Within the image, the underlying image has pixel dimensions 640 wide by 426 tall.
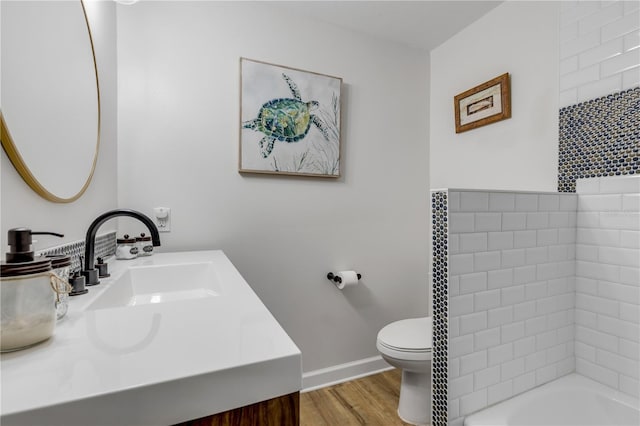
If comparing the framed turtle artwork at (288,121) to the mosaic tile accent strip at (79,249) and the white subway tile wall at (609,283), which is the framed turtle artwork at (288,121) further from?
the white subway tile wall at (609,283)

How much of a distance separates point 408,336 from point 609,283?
879 millimetres

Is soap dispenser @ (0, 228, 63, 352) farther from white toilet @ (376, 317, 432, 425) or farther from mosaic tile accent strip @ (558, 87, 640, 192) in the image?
mosaic tile accent strip @ (558, 87, 640, 192)

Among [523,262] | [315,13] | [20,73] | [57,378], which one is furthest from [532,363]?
[315,13]

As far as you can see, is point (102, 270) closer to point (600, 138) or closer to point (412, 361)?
point (412, 361)

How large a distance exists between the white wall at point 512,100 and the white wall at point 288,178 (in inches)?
6.1

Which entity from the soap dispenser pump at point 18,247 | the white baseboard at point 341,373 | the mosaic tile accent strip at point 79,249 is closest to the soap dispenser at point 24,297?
the soap dispenser pump at point 18,247

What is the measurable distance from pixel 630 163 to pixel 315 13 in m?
1.81

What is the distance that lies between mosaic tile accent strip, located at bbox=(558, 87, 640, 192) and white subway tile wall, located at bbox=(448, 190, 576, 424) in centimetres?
16

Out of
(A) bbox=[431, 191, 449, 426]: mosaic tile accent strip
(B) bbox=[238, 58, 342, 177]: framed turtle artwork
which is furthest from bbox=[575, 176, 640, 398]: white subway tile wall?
(B) bbox=[238, 58, 342, 177]: framed turtle artwork

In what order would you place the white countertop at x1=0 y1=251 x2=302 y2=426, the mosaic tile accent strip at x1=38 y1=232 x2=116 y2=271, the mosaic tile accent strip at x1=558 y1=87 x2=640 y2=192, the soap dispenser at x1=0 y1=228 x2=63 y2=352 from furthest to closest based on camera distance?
the mosaic tile accent strip at x1=558 y1=87 x2=640 y2=192, the mosaic tile accent strip at x1=38 y1=232 x2=116 y2=271, the soap dispenser at x1=0 y1=228 x2=63 y2=352, the white countertop at x1=0 y1=251 x2=302 y2=426

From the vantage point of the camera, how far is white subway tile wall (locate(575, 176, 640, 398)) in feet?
3.73

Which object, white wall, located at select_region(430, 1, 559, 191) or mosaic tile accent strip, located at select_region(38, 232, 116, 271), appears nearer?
mosaic tile accent strip, located at select_region(38, 232, 116, 271)

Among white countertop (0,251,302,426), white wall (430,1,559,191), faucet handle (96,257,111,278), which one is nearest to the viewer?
white countertop (0,251,302,426)

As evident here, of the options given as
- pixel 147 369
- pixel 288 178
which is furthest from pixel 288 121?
pixel 147 369
